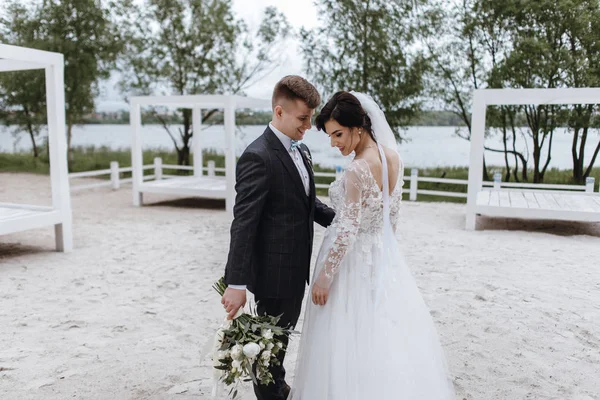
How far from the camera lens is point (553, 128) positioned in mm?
14312

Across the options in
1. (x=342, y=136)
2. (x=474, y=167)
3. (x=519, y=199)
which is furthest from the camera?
(x=519, y=199)

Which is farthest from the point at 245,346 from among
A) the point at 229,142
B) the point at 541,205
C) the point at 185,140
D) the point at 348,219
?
the point at 185,140

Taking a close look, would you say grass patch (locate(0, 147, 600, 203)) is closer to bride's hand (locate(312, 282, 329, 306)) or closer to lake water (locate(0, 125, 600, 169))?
lake water (locate(0, 125, 600, 169))

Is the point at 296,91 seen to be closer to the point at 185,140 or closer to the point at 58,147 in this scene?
the point at 58,147

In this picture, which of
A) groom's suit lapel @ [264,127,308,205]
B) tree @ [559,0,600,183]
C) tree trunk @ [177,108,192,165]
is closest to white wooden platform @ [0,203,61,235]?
groom's suit lapel @ [264,127,308,205]

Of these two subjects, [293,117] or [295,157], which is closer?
[293,117]

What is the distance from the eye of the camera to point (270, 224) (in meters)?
2.79

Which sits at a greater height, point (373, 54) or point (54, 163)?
point (373, 54)

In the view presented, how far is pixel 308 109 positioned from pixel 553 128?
527 inches

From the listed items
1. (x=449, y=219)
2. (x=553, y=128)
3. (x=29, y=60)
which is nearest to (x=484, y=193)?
(x=449, y=219)

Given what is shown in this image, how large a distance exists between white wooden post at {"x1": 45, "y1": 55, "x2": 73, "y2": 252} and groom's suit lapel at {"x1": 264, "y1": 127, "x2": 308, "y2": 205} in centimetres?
548

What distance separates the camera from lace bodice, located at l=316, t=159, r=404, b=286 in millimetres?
2738

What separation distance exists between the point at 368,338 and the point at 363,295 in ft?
0.73

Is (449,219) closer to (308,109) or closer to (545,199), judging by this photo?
(545,199)
